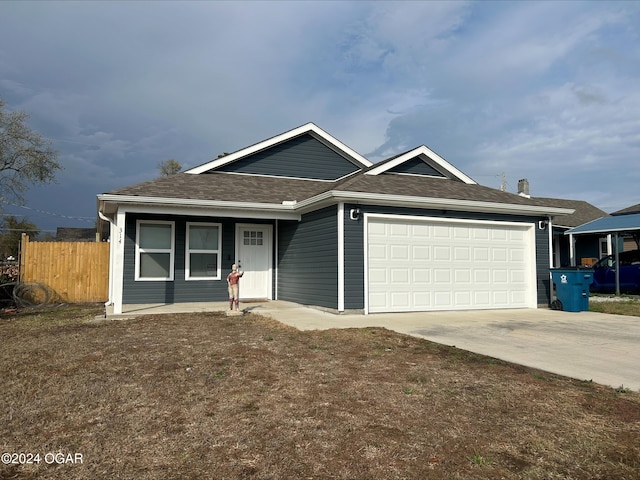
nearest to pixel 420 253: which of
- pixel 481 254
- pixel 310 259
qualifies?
pixel 481 254

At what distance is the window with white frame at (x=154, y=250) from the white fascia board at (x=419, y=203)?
3.71 meters

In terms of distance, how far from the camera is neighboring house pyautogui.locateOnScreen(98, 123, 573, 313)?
424 inches

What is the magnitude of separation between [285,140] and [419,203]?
6.25 meters

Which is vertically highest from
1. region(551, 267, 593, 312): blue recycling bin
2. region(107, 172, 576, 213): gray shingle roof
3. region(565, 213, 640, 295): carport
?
region(107, 172, 576, 213): gray shingle roof

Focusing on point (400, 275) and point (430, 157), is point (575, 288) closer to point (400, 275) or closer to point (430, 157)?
point (400, 275)

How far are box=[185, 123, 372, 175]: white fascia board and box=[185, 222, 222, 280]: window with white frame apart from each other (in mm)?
2397

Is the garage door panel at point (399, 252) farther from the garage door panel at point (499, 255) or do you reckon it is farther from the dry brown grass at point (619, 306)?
the dry brown grass at point (619, 306)

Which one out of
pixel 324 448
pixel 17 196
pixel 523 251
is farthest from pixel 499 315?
pixel 17 196

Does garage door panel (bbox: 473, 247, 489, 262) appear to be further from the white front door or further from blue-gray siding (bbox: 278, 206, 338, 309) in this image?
the white front door

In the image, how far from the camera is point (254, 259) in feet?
45.3

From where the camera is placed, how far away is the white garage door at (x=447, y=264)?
1093 centimetres

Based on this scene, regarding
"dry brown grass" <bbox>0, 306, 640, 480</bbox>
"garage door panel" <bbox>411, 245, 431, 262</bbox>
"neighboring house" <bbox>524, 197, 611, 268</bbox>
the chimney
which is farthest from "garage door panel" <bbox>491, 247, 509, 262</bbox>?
→ the chimney

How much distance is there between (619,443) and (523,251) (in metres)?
9.96

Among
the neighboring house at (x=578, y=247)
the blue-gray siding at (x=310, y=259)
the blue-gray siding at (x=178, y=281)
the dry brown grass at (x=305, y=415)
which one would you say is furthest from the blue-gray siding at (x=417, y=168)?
the neighboring house at (x=578, y=247)
